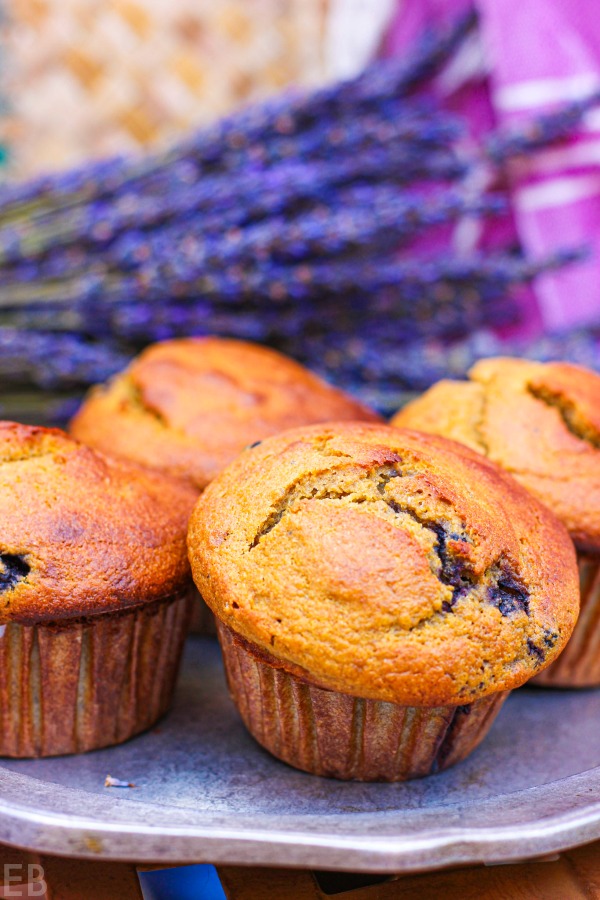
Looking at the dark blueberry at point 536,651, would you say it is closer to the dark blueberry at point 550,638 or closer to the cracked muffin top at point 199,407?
the dark blueberry at point 550,638

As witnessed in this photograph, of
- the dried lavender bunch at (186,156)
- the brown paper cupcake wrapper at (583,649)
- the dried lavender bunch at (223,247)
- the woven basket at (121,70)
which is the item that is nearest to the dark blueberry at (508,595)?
the brown paper cupcake wrapper at (583,649)

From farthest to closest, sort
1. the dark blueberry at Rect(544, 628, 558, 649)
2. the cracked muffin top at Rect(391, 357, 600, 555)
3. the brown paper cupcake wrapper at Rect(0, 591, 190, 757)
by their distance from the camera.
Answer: the cracked muffin top at Rect(391, 357, 600, 555), the brown paper cupcake wrapper at Rect(0, 591, 190, 757), the dark blueberry at Rect(544, 628, 558, 649)

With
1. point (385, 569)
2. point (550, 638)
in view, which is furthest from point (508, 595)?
point (385, 569)

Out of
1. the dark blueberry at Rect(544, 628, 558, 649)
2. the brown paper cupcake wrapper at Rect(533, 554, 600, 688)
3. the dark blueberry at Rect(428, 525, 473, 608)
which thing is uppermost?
the dark blueberry at Rect(428, 525, 473, 608)

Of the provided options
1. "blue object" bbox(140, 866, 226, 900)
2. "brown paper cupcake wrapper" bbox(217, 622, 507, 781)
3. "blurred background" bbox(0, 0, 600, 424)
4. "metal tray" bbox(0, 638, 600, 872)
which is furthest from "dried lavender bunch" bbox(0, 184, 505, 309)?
"blue object" bbox(140, 866, 226, 900)

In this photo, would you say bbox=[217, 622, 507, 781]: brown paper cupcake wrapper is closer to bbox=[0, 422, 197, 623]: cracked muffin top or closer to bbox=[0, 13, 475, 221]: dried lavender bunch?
→ bbox=[0, 422, 197, 623]: cracked muffin top
